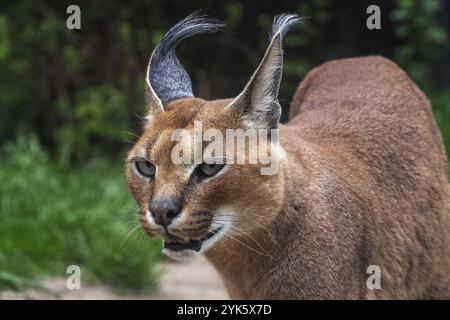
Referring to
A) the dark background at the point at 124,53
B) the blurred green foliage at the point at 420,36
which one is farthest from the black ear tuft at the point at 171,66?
the dark background at the point at 124,53

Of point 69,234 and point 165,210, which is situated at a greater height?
point 165,210

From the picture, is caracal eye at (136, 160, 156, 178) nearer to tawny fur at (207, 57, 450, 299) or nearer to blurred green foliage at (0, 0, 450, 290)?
tawny fur at (207, 57, 450, 299)

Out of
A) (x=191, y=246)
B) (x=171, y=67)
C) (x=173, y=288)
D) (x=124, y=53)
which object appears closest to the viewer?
(x=191, y=246)

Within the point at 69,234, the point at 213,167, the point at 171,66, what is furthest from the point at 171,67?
the point at 69,234

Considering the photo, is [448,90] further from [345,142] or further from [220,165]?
[220,165]

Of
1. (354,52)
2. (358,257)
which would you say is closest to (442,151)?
(358,257)

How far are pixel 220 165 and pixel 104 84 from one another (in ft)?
23.2

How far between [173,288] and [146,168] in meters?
3.25

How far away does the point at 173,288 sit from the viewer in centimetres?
698

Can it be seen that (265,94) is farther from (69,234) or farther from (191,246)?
(69,234)

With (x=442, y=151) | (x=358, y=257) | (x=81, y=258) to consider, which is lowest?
(x=81, y=258)

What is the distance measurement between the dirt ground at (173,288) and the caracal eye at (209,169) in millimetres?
2561

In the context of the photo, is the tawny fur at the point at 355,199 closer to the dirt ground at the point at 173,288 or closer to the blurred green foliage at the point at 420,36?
the dirt ground at the point at 173,288
